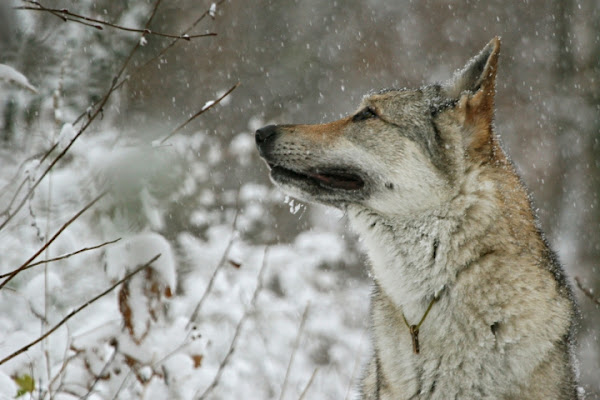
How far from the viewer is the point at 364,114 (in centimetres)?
306

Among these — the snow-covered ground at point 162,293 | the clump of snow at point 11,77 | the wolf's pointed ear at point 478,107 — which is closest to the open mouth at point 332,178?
the snow-covered ground at point 162,293

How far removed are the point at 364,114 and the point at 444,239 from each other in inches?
33.3

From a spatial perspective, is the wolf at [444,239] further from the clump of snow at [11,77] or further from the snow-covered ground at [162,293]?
the clump of snow at [11,77]

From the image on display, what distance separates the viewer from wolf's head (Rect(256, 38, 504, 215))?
2.66m

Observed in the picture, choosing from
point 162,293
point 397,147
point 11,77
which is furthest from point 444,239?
point 11,77

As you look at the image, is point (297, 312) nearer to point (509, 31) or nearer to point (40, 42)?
point (40, 42)

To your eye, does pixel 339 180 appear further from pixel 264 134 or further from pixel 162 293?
pixel 162 293

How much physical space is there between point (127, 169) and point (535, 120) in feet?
32.2

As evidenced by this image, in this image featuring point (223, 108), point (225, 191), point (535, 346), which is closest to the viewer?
point (535, 346)

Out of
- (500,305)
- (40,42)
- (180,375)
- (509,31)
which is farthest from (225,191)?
(509,31)

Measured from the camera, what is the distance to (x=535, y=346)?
93.9 inches

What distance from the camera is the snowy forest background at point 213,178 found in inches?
122

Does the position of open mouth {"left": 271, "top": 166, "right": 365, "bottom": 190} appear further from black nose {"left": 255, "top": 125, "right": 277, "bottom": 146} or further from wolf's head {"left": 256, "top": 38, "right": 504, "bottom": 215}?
black nose {"left": 255, "top": 125, "right": 277, "bottom": 146}

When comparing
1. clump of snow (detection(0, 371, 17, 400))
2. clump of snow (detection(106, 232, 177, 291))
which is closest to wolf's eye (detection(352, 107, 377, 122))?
clump of snow (detection(106, 232, 177, 291))
